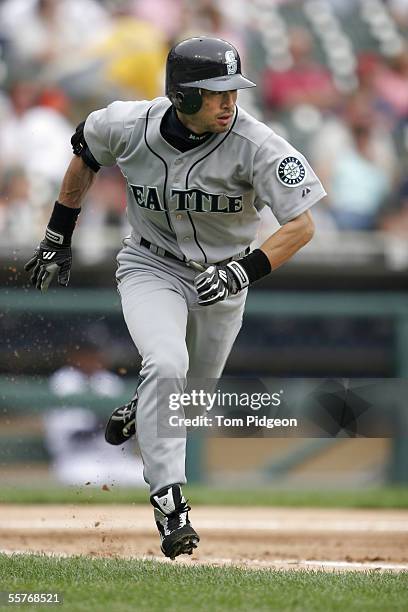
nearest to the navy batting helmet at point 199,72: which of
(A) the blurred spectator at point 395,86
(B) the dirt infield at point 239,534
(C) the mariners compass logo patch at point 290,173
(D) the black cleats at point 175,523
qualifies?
(C) the mariners compass logo patch at point 290,173

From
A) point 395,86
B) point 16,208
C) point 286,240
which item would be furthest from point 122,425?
point 395,86

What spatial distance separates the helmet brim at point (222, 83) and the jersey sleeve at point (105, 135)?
1.61 feet

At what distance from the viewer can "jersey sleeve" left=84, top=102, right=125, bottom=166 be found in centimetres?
511

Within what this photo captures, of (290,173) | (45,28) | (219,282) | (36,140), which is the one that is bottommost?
(219,282)

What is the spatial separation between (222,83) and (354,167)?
5.92m

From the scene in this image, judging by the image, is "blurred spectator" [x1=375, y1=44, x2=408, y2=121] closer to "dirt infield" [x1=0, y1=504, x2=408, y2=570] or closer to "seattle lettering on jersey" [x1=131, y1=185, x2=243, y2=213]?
"dirt infield" [x1=0, y1=504, x2=408, y2=570]

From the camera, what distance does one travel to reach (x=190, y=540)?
14.8ft

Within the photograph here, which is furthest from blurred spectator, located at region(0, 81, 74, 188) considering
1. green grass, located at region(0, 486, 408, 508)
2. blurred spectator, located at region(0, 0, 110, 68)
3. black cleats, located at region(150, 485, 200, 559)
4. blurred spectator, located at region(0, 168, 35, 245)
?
black cleats, located at region(150, 485, 200, 559)

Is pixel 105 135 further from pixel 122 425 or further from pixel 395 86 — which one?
pixel 395 86

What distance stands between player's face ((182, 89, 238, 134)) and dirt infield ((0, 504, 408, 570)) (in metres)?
2.03

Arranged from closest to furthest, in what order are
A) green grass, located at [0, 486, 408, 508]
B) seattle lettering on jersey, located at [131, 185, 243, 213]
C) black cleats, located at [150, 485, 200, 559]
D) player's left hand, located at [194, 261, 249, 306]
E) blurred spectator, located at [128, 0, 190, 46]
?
1. black cleats, located at [150, 485, 200, 559]
2. player's left hand, located at [194, 261, 249, 306]
3. seattle lettering on jersey, located at [131, 185, 243, 213]
4. green grass, located at [0, 486, 408, 508]
5. blurred spectator, located at [128, 0, 190, 46]

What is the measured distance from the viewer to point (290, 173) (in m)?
4.75

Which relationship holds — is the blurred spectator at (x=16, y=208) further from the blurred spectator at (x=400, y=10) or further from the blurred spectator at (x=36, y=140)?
the blurred spectator at (x=400, y=10)

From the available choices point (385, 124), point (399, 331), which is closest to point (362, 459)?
point (399, 331)
